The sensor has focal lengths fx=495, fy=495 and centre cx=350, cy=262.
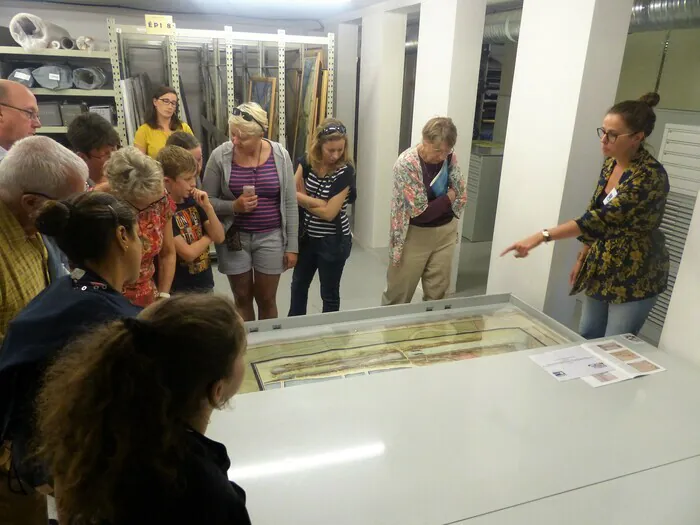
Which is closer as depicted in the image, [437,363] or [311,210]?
[437,363]

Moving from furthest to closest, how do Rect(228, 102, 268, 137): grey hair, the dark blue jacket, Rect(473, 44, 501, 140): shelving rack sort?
1. Rect(473, 44, 501, 140): shelving rack
2. Rect(228, 102, 268, 137): grey hair
3. the dark blue jacket

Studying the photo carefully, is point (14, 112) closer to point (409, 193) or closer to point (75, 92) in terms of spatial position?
point (409, 193)

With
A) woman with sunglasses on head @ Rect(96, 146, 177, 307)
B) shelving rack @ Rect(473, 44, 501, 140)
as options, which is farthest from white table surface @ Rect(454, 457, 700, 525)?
shelving rack @ Rect(473, 44, 501, 140)

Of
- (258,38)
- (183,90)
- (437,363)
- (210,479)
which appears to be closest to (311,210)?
(437,363)

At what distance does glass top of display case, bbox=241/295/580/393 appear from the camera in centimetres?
168

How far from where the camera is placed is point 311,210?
Result: 2.51 m

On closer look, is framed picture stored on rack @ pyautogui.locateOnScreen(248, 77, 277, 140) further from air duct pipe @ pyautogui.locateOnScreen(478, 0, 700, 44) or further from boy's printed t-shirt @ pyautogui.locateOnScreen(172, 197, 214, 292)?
air duct pipe @ pyautogui.locateOnScreen(478, 0, 700, 44)

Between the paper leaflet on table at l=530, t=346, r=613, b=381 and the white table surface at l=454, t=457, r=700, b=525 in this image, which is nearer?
the white table surface at l=454, t=457, r=700, b=525

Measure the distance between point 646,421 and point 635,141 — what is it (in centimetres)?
105

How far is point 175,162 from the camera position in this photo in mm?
1962

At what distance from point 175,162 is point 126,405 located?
145 centimetres

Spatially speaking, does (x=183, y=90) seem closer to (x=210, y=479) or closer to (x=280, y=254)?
(x=280, y=254)

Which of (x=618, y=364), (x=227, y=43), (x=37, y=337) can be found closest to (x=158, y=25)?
(x=227, y=43)

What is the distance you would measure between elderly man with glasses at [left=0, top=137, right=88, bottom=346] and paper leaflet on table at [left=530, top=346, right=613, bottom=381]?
5.14 feet
